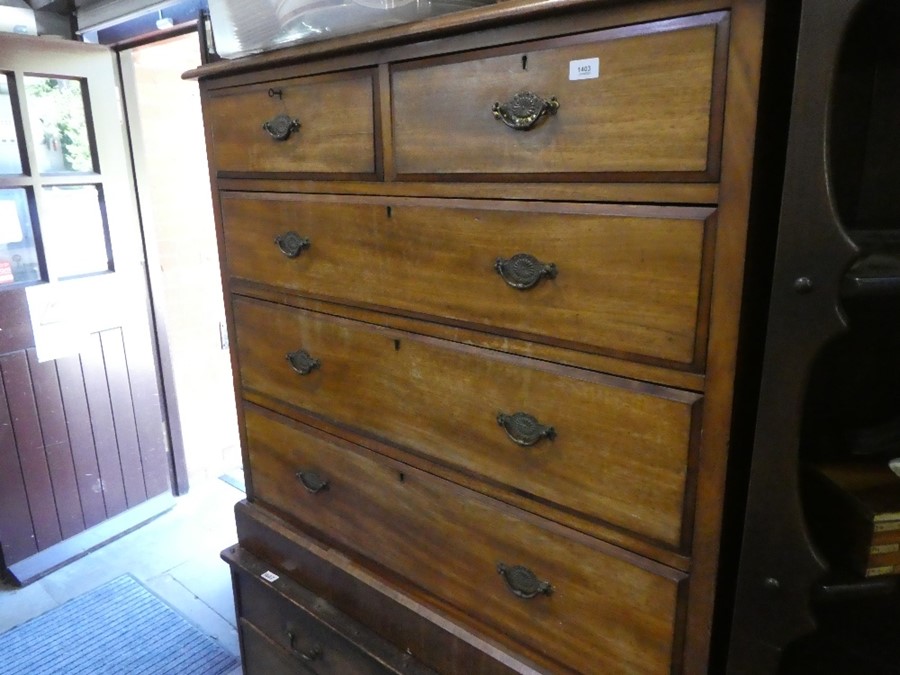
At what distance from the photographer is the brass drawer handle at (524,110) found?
2.44 feet

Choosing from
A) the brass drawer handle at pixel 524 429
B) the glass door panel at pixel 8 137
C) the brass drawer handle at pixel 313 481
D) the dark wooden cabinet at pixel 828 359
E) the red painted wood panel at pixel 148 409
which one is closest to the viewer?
the dark wooden cabinet at pixel 828 359

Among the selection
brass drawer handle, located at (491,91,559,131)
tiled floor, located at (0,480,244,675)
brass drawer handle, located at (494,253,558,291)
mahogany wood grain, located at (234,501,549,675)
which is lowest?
tiled floor, located at (0,480,244,675)

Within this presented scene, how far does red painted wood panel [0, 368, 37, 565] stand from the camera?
2.05 meters

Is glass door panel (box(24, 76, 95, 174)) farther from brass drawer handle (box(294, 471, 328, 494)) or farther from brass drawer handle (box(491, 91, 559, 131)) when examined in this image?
brass drawer handle (box(491, 91, 559, 131))

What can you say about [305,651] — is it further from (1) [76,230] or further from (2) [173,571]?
(1) [76,230]

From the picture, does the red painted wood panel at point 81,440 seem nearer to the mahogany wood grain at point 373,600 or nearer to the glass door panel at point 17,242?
the glass door panel at point 17,242

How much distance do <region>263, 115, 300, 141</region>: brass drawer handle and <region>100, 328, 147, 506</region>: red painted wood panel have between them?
1.52 metres

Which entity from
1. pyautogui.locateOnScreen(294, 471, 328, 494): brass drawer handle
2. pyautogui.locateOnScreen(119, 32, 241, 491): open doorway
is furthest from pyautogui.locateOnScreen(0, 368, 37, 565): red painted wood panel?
pyautogui.locateOnScreen(294, 471, 328, 494): brass drawer handle

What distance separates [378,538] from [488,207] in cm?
62

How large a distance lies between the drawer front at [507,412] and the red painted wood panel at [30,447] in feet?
4.36

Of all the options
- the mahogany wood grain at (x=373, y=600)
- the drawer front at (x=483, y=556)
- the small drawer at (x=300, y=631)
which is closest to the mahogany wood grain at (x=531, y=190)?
the drawer front at (x=483, y=556)

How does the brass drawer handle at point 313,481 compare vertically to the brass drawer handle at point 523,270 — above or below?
below

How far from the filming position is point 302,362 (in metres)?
1.16

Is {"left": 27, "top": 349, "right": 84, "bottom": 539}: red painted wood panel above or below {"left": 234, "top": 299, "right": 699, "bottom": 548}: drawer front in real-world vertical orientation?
below
